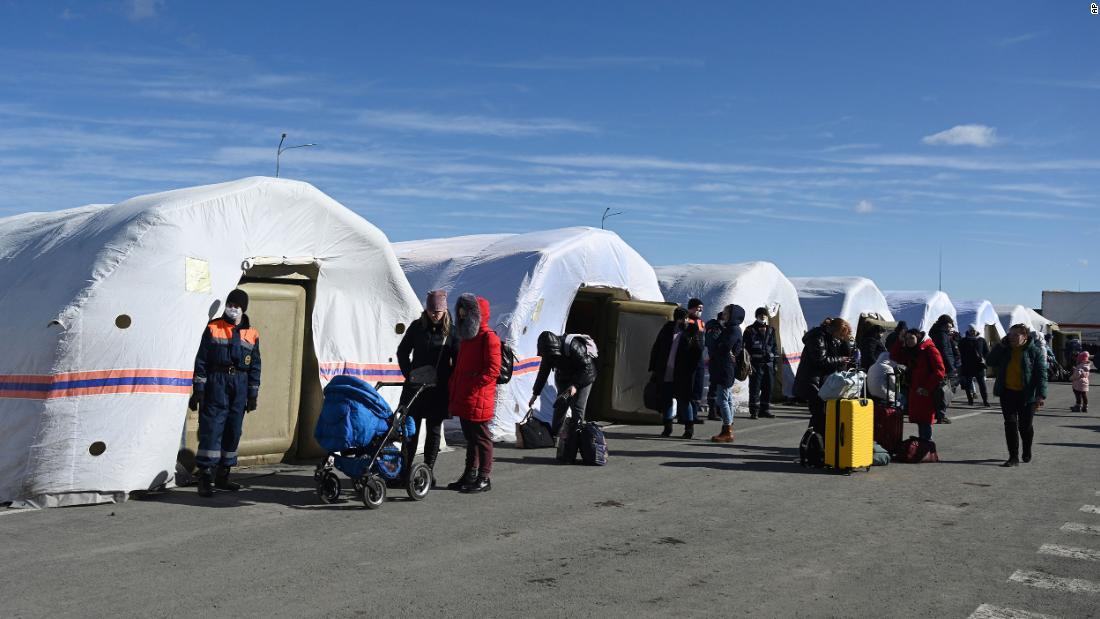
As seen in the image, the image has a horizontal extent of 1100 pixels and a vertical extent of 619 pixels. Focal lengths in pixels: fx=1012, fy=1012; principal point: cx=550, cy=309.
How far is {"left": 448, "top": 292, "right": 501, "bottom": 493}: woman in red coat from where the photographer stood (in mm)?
8867

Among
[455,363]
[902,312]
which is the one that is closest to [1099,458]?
[455,363]

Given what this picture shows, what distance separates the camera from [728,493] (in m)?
9.28

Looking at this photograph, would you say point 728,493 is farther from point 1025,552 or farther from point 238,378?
point 238,378

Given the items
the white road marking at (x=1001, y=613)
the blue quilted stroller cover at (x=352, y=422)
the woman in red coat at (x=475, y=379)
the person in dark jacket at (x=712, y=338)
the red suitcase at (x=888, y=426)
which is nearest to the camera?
the white road marking at (x=1001, y=613)

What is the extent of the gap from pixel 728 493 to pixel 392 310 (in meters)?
4.36

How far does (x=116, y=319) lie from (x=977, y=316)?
3277 cm

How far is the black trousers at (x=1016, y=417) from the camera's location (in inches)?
450

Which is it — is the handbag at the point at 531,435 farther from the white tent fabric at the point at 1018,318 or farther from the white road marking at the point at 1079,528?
the white tent fabric at the point at 1018,318

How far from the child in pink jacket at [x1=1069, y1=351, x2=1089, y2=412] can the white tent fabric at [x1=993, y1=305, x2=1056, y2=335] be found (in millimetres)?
19754

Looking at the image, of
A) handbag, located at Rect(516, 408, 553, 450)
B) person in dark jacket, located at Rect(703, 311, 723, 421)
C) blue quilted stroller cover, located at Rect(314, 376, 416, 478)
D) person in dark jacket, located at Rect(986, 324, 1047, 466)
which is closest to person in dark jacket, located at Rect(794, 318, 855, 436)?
person in dark jacket, located at Rect(986, 324, 1047, 466)

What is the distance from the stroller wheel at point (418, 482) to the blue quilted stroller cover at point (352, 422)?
9.0 inches

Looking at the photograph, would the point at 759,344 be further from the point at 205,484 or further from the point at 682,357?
the point at 205,484

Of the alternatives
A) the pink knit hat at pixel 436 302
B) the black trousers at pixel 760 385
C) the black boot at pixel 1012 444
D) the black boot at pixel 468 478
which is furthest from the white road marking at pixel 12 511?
the black trousers at pixel 760 385

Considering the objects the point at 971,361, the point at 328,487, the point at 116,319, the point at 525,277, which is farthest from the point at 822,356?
the point at 971,361
